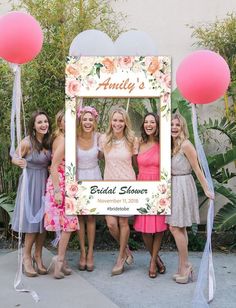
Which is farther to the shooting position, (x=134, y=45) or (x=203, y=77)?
(x=134, y=45)

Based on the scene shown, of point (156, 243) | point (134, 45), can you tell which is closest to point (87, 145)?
point (134, 45)

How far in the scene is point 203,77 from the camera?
4.03m

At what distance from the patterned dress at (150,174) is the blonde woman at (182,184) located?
0.13 meters

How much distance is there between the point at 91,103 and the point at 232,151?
1.82 m

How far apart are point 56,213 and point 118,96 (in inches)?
51.0

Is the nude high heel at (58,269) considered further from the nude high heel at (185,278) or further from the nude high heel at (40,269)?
the nude high heel at (185,278)

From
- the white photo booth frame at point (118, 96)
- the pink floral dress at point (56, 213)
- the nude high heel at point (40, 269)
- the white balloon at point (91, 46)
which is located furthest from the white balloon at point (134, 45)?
the nude high heel at point (40, 269)

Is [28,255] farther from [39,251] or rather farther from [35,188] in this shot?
[35,188]

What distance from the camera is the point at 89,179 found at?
479 cm

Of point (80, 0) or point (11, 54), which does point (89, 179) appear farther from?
point (80, 0)

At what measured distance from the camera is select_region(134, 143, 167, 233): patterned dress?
15.6 ft

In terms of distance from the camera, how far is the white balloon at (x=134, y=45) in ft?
15.9

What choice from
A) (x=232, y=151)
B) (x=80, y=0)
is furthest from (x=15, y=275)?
(x=80, y=0)

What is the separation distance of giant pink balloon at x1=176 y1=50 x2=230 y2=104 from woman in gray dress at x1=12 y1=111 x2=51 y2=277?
4.80 ft
